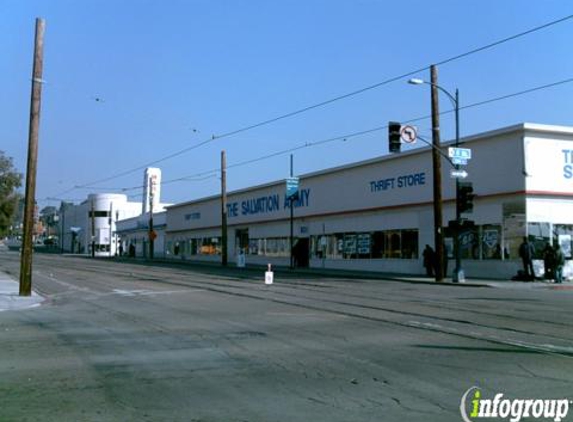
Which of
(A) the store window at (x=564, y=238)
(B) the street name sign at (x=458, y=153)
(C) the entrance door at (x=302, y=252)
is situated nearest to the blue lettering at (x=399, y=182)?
(A) the store window at (x=564, y=238)

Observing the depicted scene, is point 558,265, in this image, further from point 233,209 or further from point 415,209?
point 233,209

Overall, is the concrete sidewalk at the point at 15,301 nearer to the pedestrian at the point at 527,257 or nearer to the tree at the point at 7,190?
the tree at the point at 7,190

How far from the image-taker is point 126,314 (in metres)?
16.5

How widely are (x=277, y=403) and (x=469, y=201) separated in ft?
79.8

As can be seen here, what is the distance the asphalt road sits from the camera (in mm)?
7047

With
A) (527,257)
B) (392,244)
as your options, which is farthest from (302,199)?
(527,257)

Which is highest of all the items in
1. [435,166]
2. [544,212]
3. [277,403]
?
[435,166]

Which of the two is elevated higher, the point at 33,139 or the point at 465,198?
the point at 33,139

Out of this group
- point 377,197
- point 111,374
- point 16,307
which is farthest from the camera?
point 377,197

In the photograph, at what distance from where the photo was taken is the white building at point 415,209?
31.6 meters

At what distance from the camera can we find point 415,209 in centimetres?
3828

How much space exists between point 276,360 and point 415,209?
2964 centimetres

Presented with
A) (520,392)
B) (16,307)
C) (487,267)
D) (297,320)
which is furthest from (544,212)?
(520,392)

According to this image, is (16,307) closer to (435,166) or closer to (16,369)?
(16,369)
